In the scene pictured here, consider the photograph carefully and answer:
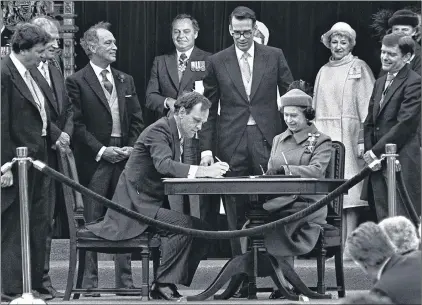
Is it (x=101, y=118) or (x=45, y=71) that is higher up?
(x=45, y=71)

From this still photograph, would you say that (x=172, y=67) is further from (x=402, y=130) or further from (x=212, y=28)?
(x=402, y=130)

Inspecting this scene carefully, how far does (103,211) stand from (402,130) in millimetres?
2397

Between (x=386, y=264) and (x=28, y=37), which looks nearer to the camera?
(x=386, y=264)

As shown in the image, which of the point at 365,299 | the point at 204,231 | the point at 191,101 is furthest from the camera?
the point at 191,101

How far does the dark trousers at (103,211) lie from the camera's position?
1176cm

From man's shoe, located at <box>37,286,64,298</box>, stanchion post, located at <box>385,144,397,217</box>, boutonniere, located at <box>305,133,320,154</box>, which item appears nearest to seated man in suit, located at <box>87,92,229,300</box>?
man's shoe, located at <box>37,286,64,298</box>

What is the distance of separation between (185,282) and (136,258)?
8.31 feet

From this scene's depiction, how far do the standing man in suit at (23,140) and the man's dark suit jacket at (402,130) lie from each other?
7.95 feet

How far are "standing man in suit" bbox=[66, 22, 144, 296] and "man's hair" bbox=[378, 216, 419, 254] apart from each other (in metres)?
4.05

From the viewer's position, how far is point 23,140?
Answer: 36.3ft

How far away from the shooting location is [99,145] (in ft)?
40.3

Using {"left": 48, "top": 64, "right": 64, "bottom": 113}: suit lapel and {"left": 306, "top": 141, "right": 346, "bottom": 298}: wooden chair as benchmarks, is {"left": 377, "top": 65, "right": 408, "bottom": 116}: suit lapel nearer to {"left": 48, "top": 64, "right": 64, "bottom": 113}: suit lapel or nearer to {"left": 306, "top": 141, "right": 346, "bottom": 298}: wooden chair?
{"left": 306, "top": 141, "right": 346, "bottom": 298}: wooden chair

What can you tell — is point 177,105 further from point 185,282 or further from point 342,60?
point 342,60

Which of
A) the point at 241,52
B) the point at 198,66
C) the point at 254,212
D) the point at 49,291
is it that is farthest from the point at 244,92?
the point at 49,291
